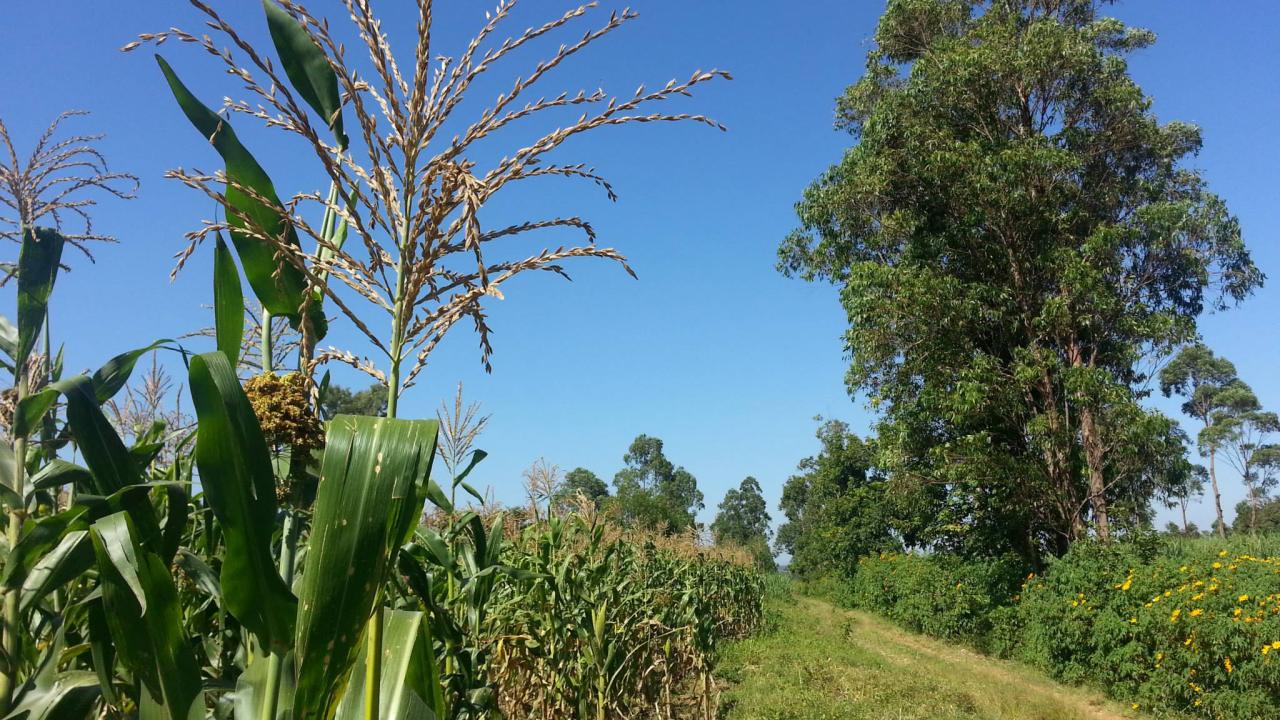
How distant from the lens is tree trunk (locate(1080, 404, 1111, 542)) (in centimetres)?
1134

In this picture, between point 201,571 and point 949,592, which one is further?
point 949,592

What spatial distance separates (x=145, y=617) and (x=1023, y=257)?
1403cm

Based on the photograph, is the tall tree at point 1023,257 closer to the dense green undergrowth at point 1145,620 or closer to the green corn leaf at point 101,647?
the dense green undergrowth at point 1145,620

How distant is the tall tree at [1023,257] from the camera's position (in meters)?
11.7

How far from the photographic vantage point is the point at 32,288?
1863mm

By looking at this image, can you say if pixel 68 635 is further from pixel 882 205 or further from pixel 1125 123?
pixel 1125 123

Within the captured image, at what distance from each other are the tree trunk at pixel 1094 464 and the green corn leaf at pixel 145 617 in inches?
503

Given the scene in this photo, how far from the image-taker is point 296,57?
150 centimetres

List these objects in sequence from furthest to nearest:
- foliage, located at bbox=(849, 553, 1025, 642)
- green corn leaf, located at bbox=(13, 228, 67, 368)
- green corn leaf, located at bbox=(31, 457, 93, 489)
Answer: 1. foliage, located at bbox=(849, 553, 1025, 642)
2. green corn leaf, located at bbox=(13, 228, 67, 368)
3. green corn leaf, located at bbox=(31, 457, 93, 489)

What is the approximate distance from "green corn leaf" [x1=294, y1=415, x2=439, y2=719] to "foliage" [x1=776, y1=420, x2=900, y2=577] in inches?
701

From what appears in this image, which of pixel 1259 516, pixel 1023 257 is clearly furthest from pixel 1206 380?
pixel 1023 257

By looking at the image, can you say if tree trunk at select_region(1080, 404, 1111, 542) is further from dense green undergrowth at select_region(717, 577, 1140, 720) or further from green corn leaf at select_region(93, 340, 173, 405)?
green corn leaf at select_region(93, 340, 173, 405)

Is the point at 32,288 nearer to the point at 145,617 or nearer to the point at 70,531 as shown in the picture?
the point at 70,531

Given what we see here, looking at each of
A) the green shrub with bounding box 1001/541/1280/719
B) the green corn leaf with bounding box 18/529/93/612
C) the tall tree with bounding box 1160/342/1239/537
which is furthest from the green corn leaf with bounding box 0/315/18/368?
the tall tree with bounding box 1160/342/1239/537
